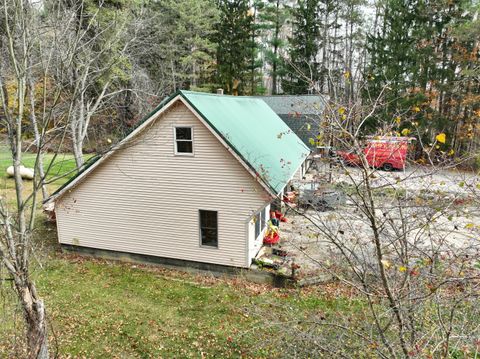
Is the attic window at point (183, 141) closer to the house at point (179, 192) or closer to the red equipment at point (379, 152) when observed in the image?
the house at point (179, 192)

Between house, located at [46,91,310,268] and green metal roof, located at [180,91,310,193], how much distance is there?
0.06 meters

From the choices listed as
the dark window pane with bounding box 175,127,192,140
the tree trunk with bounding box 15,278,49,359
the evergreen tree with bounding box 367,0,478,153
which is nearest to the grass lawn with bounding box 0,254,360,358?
the tree trunk with bounding box 15,278,49,359

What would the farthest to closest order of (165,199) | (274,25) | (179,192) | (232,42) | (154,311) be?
(274,25)
(232,42)
(165,199)
(179,192)
(154,311)

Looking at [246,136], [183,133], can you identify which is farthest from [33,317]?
[246,136]

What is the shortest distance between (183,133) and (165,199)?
104 inches

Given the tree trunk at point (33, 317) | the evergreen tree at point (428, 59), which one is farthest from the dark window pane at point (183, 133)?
the evergreen tree at point (428, 59)

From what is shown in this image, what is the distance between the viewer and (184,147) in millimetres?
12086

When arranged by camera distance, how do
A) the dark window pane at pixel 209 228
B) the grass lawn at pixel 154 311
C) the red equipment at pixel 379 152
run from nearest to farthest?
the red equipment at pixel 379 152
the grass lawn at pixel 154 311
the dark window pane at pixel 209 228

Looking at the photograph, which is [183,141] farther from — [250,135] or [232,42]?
[232,42]

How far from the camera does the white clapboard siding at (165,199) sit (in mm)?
11680

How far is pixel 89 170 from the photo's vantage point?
1277cm

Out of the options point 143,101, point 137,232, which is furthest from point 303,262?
point 143,101

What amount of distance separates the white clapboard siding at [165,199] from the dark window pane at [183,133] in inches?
7.7

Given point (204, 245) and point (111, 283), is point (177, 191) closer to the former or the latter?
point (204, 245)
